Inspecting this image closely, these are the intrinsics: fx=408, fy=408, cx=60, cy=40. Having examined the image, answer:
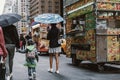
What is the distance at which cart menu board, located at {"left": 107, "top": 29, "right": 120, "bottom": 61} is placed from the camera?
13.9 meters

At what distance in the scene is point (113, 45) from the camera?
46.0 ft

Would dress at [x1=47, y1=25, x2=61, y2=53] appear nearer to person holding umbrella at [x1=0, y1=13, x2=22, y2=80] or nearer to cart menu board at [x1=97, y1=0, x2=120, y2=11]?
cart menu board at [x1=97, y1=0, x2=120, y2=11]

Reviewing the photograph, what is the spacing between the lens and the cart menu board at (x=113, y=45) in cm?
1395

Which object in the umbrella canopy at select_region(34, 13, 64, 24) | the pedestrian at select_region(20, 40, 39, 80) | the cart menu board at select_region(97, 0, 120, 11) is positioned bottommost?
the pedestrian at select_region(20, 40, 39, 80)

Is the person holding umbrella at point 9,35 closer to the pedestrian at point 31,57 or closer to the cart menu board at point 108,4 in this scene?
the pedestrian at point 31,57

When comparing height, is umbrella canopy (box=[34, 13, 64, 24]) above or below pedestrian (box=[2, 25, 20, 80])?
above

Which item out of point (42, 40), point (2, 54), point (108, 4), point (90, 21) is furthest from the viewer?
point (42, 40)

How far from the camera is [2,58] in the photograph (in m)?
7.91

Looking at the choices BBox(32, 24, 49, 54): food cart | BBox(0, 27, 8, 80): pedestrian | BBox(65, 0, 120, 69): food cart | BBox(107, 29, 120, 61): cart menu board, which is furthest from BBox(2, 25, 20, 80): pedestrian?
BBox(32, 24, 49, 54): food cart

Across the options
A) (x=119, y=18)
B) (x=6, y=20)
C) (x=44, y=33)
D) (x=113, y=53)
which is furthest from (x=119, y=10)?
→ (x=44, y=33)

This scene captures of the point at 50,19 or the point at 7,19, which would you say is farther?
the point at 50,19

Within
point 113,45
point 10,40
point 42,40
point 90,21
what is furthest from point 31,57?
point 42,40

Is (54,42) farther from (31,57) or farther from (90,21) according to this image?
(31,57)

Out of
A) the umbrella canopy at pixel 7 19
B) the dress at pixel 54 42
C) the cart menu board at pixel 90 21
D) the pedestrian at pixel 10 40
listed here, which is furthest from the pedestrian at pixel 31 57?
the cart menu board at pixel 90 21
